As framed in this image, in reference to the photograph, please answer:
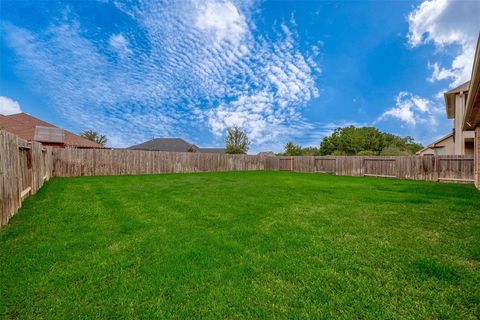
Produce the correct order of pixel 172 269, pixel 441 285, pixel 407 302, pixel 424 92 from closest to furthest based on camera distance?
pixel 407 302 → pixel 441 285 → pixel 172 269 → pixel 424 92

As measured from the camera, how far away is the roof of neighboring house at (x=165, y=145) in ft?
117

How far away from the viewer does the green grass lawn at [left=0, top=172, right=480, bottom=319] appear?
1.58 m

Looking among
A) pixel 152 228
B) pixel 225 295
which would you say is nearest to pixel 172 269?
pixel 225 295

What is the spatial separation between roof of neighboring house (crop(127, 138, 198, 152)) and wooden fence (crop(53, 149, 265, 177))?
64.1ft

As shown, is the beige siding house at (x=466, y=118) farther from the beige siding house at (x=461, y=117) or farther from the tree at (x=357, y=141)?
the tree at (x=357, y=141)

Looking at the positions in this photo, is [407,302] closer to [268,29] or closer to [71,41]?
[268,29]

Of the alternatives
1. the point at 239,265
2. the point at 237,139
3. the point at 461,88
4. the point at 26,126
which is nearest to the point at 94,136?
the point at 26,126

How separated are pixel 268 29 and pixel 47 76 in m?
15.8

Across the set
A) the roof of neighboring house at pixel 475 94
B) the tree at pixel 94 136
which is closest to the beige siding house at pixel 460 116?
the roof of neighboring house at pixel 475 94

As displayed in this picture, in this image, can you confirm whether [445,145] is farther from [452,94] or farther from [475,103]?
[475,103]

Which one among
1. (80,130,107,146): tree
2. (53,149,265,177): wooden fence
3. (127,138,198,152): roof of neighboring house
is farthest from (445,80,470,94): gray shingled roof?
(80,130,107,146): tree

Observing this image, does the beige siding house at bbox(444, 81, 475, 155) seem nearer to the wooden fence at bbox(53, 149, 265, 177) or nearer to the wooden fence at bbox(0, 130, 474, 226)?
the wooden fence at bbox(0, 130, 474, 226)

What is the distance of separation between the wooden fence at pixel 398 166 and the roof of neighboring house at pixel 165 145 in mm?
23461

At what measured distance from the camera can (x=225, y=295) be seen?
1.72 metres
